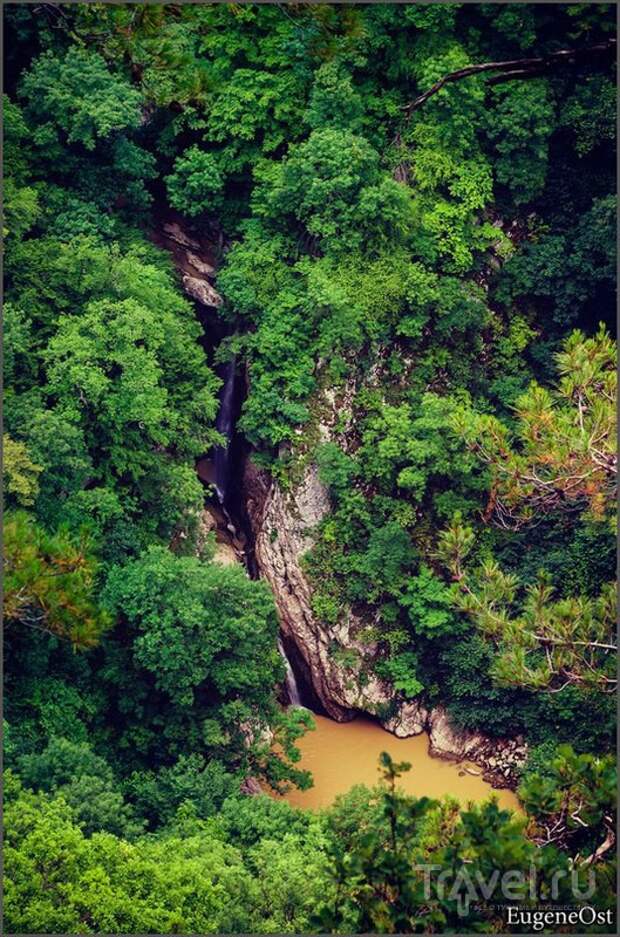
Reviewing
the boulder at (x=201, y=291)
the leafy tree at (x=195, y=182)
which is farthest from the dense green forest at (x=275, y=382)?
the boulder at (x=201, y=291)

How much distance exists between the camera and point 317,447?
21.7 metres

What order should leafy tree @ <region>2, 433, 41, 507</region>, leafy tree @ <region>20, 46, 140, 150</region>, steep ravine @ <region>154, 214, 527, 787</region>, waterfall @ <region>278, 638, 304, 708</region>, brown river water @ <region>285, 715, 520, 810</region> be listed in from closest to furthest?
1. leafy tree @ <region>2, 433, 41, 507</region>
2. leafy tree @ <region>20, 46, 140, 150</region>
3. brown river water @ <region>285, 715, 520, 810</region>
4. steep ravine @ <region>154, 214, 527, 787</region>
5. waterfall @ <region>278, 638, 304, 708</region>

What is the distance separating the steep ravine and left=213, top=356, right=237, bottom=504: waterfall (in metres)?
0.03

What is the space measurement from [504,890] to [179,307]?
471 inches

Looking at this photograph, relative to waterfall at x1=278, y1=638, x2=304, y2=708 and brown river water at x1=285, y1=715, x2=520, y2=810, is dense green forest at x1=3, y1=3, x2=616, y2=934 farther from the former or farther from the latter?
waterfall at x1=278, y1=638, x2=304, y2=708

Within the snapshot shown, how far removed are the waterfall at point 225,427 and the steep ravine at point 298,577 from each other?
0.09 feet

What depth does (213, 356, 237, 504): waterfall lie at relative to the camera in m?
23.3

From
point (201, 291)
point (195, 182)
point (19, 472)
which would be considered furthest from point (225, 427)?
point (19, 472)

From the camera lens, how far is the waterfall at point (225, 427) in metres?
23.3

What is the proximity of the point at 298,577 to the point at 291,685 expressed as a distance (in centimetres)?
192

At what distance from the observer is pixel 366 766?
844 inches

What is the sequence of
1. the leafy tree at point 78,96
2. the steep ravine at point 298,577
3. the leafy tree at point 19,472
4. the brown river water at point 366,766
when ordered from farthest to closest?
1. the steep ravine at point 298,577
2. the brown river water at point 366,766
3. the leafy tree at point 78,96
4. the leafy tree at point 19,472

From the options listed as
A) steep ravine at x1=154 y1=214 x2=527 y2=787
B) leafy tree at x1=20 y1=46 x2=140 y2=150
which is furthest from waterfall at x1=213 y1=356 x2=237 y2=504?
leafy tree at x1=20 y1=46 x2=140 y2=150

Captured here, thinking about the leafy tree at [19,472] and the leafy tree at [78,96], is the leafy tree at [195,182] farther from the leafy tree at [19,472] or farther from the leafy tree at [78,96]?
the leafy tree at [19,472]
